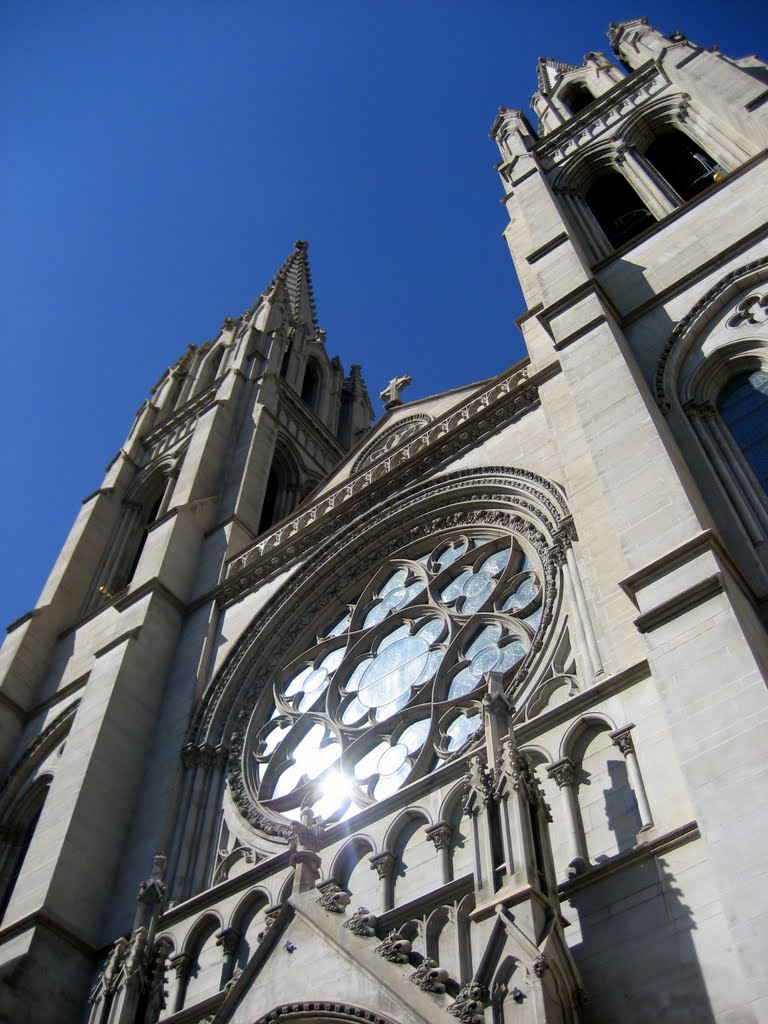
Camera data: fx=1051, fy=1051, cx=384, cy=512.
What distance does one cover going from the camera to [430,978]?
22.0 feet

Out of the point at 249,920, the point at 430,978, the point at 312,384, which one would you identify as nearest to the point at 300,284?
the point at 312,384

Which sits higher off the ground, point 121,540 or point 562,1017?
point 121,540

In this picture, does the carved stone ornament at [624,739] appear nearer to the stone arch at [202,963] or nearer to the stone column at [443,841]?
the stone column at [443,841]

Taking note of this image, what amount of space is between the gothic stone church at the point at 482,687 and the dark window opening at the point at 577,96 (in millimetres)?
3423

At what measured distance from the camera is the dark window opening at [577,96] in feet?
79.7

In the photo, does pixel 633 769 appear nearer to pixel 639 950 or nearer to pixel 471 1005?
pixel 639 950

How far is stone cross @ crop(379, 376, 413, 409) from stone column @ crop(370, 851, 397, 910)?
11.4m

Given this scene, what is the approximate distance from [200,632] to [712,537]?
8.86 metres

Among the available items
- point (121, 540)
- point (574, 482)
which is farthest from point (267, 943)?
point (121, 540)

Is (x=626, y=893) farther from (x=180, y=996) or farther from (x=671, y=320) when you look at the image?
(x=671, y=320)

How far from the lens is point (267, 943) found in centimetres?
814

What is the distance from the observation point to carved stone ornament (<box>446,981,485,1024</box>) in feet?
19.9

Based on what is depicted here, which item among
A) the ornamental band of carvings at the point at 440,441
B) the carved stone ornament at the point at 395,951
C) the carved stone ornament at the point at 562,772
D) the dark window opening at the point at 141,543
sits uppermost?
the dark window opening at the point at 141,543

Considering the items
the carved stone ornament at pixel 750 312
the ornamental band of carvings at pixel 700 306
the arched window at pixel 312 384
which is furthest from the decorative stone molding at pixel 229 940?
the arched window at pixel 312 384
